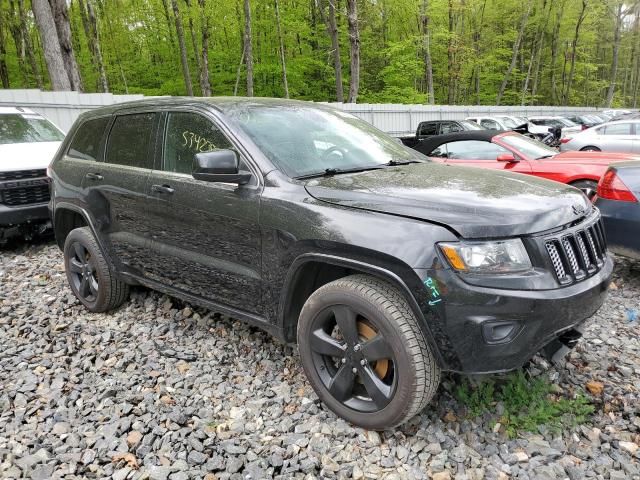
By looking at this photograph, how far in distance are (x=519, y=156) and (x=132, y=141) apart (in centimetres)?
567

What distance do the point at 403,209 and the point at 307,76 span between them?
3010 centimetres

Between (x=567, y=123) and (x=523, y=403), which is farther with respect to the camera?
(x=567, y=123)

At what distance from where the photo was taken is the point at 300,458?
7.99ft

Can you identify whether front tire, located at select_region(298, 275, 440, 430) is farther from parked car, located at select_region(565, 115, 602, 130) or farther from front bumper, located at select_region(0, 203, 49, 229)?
parked car, located at select_region(565, 115, 602, 130)

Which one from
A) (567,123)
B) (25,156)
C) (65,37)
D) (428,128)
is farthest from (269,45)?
(25,156)

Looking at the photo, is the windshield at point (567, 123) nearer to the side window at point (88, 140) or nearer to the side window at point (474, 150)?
the side window at point (474, 150)

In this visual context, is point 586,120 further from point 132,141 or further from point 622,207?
point 132,141

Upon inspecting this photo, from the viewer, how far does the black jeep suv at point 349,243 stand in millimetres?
2158

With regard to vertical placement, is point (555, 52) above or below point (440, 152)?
above

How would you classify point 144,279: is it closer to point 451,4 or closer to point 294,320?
point 294,320

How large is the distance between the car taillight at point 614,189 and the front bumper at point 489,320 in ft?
8.50

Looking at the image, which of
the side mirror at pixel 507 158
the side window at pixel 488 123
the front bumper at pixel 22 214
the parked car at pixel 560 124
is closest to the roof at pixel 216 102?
the front bumper at pixel 22 214

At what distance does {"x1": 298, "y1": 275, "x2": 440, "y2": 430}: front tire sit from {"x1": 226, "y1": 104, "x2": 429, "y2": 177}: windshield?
819 millimetres

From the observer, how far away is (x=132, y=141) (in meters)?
3.74
